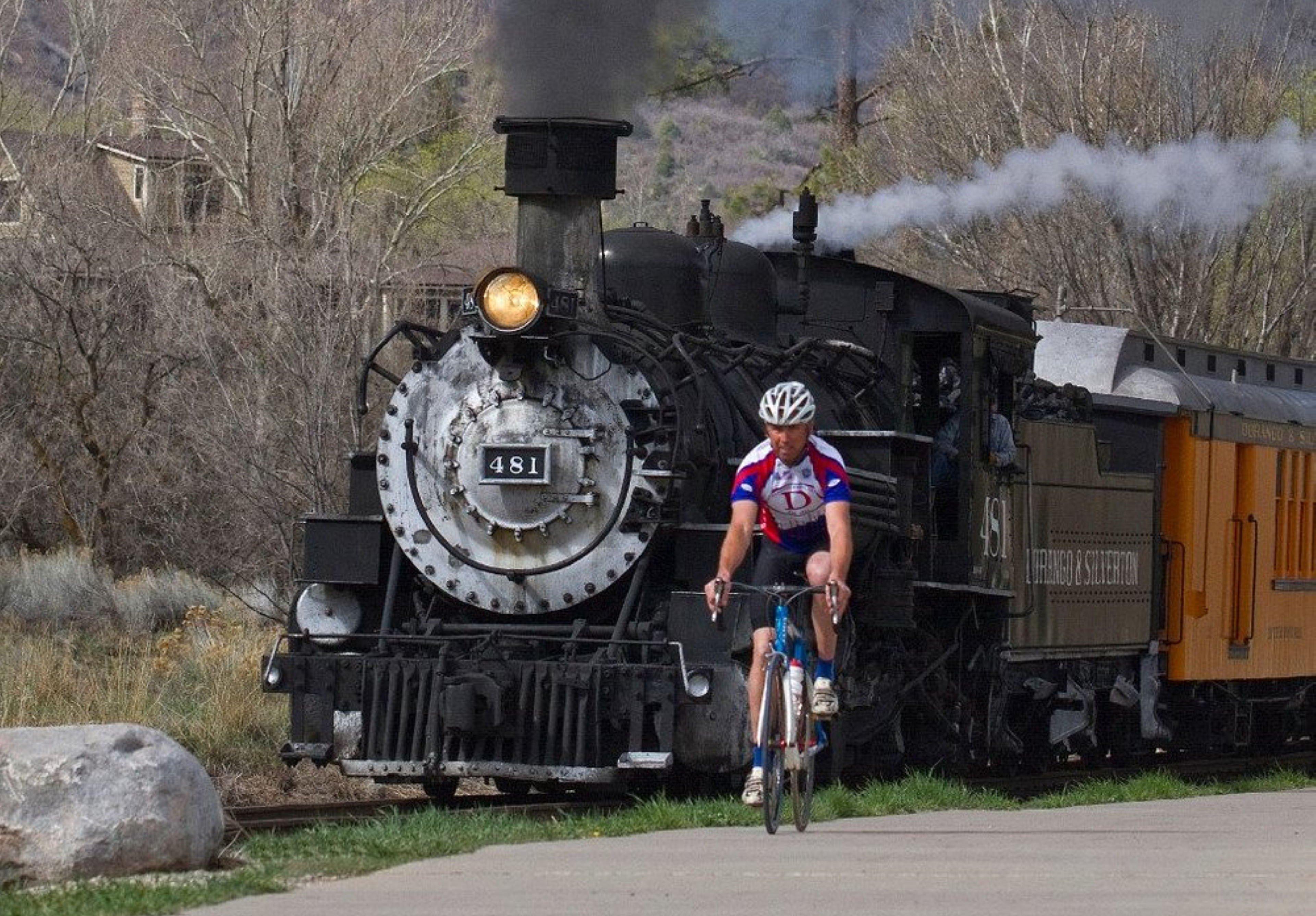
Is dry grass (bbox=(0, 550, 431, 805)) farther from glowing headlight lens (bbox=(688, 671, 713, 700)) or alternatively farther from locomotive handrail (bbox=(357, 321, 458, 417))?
glowing headlight lens (bbox=(688, 671, 713, 700))

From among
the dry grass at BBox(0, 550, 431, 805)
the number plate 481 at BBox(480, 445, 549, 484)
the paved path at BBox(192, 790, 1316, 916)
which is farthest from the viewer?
the dry grass at BBox(0, 550, 431, 805)

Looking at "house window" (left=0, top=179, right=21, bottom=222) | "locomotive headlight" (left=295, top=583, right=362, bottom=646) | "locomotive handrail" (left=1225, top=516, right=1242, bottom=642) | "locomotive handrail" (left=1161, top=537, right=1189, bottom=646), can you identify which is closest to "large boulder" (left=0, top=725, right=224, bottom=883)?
"locomotive headlight" (left=295, top=583, right=362, bottom=646)

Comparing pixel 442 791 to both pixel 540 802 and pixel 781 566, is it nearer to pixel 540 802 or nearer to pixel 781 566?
pixel 540 802

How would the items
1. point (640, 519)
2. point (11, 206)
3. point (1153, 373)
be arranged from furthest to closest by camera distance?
1. point (11, 206)
2. point (1153, 373)
3. point (640, 519)

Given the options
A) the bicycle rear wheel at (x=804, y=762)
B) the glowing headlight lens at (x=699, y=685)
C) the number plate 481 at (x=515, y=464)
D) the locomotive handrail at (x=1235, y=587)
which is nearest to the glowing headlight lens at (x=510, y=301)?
the number plate 481 at (x=515, y=464)

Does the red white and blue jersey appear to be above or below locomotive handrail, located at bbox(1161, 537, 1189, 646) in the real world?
above

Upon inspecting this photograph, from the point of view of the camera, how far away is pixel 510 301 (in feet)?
38.9

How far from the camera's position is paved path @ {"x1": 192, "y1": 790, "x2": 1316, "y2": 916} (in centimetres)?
705

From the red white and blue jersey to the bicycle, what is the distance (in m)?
0.33

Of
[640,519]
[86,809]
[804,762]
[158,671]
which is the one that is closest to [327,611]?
[640,519]

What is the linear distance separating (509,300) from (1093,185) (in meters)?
14.1

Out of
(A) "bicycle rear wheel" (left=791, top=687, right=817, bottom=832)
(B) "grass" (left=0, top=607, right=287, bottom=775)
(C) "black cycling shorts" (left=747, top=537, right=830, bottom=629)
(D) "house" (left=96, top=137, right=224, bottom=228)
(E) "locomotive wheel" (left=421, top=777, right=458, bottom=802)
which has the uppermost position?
(D) "house" (left=96, top=137, right=224, bottom=228)

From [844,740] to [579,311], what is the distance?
2719mm

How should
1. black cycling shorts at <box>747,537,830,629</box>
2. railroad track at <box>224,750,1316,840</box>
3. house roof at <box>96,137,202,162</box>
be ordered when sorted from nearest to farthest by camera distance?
black cycling shorts at <box>747,537,830,629</box>
railroad track at <box>224,750,1316,840</box>
house roof at <box>96,137,202,162</box>
